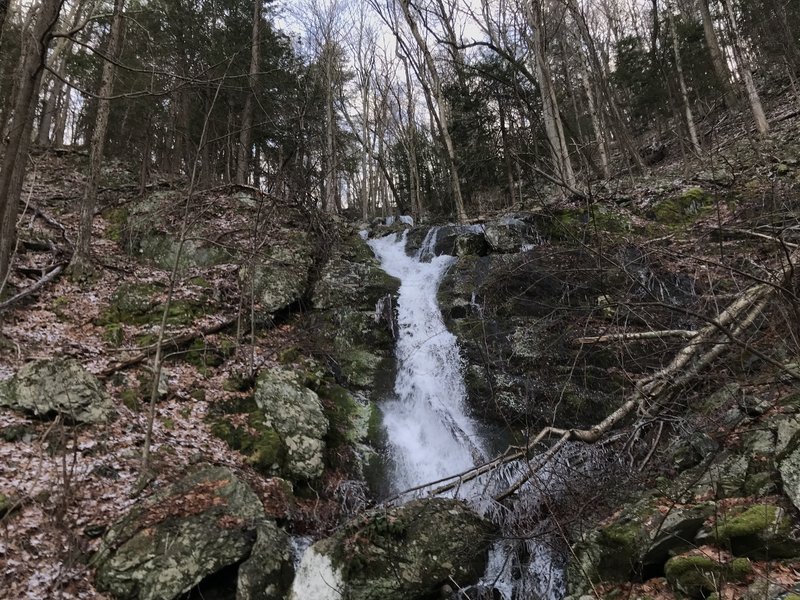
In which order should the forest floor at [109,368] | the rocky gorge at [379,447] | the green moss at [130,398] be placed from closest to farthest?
the rocky gorge at [379,447], the forest floor at [109,368], the green moss at [130,398]

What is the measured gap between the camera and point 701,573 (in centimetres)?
343

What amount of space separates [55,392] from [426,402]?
221 inches

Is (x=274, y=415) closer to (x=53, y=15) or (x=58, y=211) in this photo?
(x=53, y=15)

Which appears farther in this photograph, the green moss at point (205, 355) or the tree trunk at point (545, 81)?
the tree trunk at point (545, 81)

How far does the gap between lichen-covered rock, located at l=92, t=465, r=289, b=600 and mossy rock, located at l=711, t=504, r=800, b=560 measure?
4103 millimetres

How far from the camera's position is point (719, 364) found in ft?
17.6

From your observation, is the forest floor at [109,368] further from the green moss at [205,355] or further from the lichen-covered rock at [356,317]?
the lichen-covered rock at [356,317]

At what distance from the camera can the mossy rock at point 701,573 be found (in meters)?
3.33

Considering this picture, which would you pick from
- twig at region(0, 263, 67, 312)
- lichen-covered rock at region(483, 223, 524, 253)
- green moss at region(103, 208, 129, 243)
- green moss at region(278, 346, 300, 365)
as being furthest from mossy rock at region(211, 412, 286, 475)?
lichen-covered rock at region(483, 223, 524, 253)

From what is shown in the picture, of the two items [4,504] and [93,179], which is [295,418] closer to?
[4,504]

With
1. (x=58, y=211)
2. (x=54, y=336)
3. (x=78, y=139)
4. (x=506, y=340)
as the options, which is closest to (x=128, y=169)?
(x=58, y=211)

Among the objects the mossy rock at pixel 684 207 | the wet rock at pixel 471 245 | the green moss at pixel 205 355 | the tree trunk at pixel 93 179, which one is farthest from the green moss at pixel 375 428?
the mossy rock at pixel 684 207

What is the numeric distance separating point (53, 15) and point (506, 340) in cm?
812

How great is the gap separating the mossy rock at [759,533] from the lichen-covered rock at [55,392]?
Result: 6894mm
